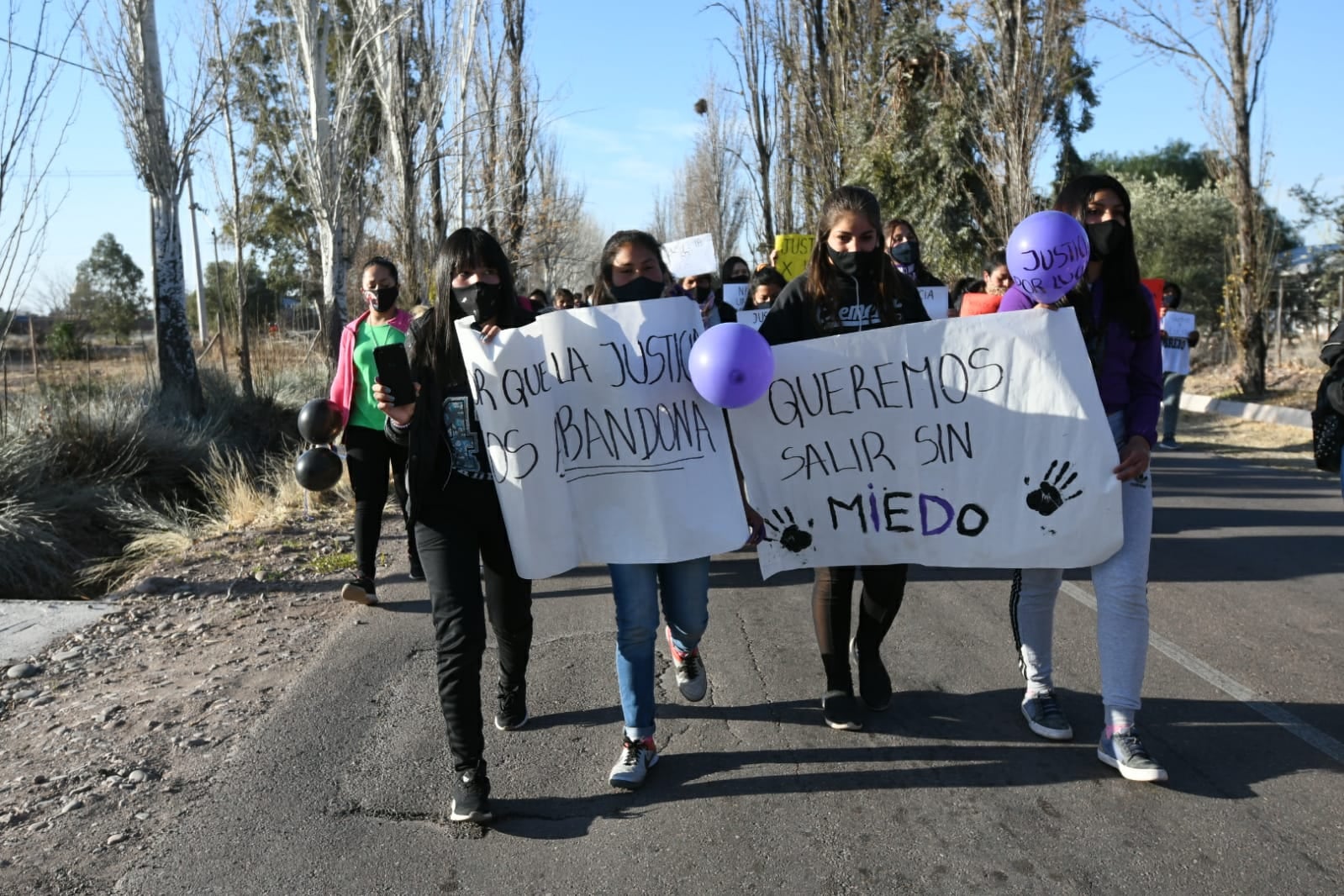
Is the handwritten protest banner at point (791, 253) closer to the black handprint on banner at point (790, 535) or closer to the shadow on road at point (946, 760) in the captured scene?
the black handprint on banner at point (790, 535)

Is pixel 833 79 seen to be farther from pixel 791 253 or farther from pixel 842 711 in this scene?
pixel 842 711

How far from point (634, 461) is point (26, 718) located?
3.05 meters

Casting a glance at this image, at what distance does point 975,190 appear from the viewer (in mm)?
20859

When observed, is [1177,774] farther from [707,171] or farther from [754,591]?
[707,171]

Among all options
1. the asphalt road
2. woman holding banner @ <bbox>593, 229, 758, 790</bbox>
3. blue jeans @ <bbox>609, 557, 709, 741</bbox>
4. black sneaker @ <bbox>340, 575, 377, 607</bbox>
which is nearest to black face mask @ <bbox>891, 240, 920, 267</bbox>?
the asphalt road

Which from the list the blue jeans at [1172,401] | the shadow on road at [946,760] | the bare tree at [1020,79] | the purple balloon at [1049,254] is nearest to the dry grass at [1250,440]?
the blue jeans at [1172,401]

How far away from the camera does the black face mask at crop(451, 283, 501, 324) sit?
10.8 ft

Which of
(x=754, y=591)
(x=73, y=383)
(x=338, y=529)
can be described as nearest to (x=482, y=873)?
(x=754, y=591)

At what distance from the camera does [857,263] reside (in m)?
3.68

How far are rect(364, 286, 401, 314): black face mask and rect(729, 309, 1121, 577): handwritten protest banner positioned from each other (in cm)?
281

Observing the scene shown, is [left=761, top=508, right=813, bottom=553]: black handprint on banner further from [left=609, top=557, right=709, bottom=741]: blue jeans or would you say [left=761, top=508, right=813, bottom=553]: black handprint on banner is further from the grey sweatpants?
the grey sweatpants

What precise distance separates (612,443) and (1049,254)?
1.66m

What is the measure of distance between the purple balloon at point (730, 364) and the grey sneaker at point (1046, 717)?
5.60 ft

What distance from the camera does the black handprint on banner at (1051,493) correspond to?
11.6ft
